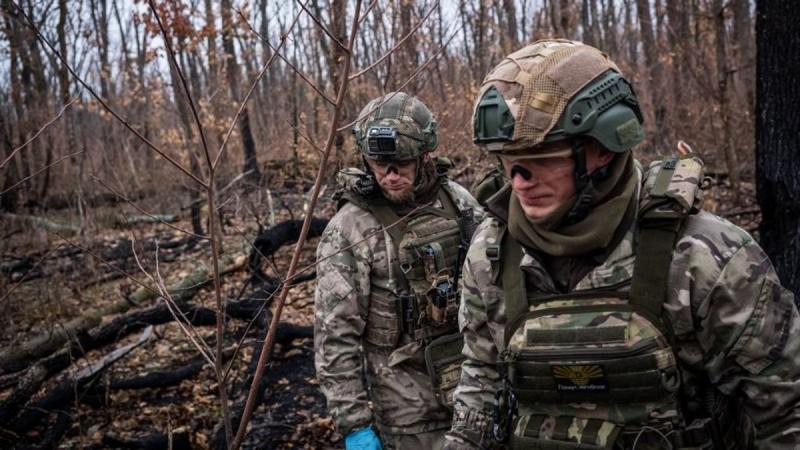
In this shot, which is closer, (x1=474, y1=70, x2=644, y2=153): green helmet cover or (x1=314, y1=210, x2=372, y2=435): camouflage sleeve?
(x1=474, y1=70, x2=644, y2=153): green helmet cover

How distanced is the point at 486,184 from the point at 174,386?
12.9 ft

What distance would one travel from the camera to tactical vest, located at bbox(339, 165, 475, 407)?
105 inches

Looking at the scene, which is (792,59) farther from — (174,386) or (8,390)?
(8,390)

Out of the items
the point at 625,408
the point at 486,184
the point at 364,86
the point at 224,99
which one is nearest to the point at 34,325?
the point at 364,86

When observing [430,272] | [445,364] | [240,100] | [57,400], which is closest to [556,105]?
[430,272]

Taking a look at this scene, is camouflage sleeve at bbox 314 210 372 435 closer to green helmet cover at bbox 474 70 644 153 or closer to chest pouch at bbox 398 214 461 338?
chest pouch at bbox 398 214 461 338

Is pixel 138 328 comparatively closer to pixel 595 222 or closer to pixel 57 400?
pixel 57 400

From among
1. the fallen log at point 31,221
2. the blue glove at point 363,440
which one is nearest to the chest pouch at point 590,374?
the blue glove at point 363,440

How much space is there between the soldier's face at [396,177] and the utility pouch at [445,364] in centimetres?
68

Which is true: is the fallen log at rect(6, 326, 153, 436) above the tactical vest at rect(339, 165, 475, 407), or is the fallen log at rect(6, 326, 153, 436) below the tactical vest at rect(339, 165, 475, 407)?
below

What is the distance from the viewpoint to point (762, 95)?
348 centimetres

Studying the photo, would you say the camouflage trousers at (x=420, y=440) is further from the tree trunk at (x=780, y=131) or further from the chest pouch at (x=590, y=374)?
the tree trunk at (x=780, y=131)

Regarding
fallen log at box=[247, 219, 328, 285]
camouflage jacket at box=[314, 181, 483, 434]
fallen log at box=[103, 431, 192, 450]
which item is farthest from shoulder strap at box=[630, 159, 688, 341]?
fallen log at box=[247, 219, 328, 285]

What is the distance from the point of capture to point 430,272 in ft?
9.01
